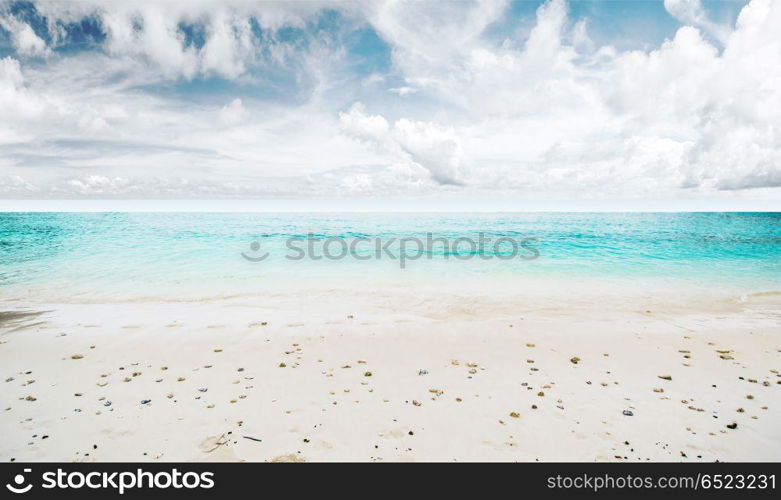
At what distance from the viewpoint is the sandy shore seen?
402cm

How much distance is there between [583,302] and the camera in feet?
36.4

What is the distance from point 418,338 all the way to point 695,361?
548 cm

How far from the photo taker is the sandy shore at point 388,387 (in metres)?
4.02

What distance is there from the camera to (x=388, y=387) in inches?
214
